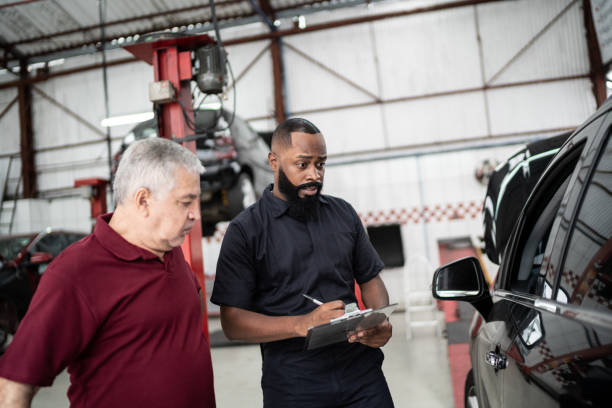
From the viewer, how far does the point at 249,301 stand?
150cm

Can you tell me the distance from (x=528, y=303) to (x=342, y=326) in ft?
1.57

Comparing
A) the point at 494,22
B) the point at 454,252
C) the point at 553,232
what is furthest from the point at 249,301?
the point at 494,22

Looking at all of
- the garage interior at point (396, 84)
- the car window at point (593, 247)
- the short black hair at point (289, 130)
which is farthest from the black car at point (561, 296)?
the garage interior at point (396, 84)

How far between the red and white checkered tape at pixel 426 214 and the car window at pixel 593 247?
807cm

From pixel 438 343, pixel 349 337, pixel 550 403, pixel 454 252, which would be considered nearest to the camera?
pixel 550 403

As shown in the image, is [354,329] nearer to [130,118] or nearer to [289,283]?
[289,283]

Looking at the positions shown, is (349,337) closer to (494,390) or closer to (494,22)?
(494,390)

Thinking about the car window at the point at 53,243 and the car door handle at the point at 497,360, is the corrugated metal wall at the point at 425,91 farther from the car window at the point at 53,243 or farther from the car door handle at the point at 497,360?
the car door handle at the point at 497,360

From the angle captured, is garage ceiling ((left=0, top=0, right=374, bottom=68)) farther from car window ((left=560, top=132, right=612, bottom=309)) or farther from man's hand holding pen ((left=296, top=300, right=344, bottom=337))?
car window ((left=560, top=132, right=612, bottom=309))

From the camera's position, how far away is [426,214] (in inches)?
356

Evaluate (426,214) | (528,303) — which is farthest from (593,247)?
(426,214)

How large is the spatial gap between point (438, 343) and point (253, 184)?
3011 mm

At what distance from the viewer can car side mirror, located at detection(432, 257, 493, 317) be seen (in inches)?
54.1

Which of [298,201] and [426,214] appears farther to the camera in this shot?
[426,214]
